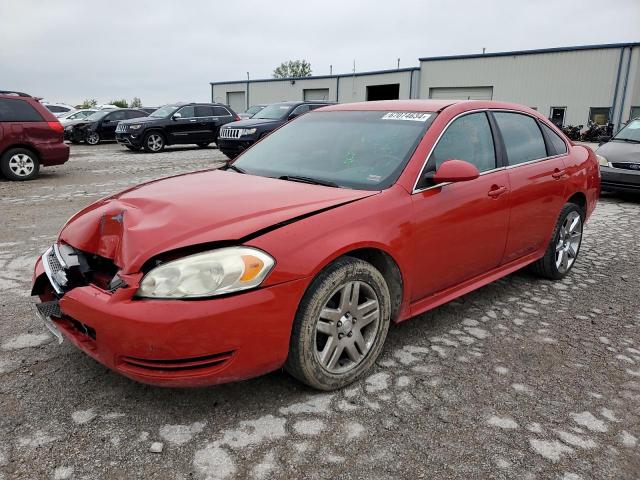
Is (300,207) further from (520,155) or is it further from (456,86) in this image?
(456,86)

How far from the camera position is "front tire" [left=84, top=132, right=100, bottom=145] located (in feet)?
68.6

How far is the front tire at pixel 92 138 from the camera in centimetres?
2090

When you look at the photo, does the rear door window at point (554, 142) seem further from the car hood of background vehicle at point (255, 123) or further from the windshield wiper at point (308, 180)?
the car hood of background vehicle at point (255, 123)

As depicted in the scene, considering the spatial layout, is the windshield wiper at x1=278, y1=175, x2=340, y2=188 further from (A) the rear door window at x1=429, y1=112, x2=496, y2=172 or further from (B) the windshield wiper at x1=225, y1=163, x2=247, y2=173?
(A) the rear door window at x1=429, y1=112, x2=496, y2=172

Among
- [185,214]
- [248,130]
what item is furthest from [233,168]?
[248,130]

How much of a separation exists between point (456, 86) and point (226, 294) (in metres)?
31.6

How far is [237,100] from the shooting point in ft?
146

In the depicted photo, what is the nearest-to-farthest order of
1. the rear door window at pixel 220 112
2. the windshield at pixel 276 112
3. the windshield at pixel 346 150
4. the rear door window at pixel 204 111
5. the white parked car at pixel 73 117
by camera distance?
the windshield at pixel 346 150
the windshield at pixel 276 112
the rear door window at pixel 204 111
the rear door window at pixel 220 112
the white parked car at pixel 73 117

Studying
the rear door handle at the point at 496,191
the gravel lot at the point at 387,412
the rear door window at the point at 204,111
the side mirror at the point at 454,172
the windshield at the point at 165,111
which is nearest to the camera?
the gravel lot at the point at 387,412

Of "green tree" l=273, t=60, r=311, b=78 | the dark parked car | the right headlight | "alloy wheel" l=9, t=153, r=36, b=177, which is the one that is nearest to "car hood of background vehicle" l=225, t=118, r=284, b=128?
"alloy wheel" l=9, t=153, r=36, b=177

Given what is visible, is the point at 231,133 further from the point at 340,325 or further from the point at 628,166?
the point at 340,325

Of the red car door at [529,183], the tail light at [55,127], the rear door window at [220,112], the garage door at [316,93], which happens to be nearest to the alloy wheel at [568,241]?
the red car door at [529,183]

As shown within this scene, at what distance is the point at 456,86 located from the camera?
30984 mm

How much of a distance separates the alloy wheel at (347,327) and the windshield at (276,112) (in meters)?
12.6
